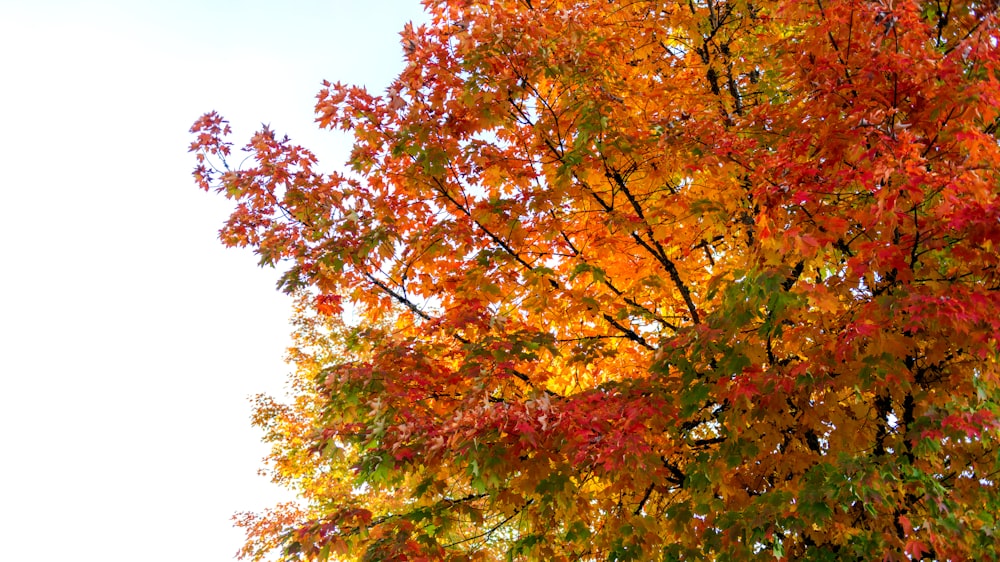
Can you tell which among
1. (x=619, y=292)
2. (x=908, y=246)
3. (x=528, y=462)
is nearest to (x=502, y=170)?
(x=619, y=292)

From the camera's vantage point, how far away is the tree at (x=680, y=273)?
13.4 ft

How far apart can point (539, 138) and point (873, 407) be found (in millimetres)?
3254

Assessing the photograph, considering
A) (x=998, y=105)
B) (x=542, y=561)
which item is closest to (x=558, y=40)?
(x=998, y=105)

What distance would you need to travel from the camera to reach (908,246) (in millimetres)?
4316

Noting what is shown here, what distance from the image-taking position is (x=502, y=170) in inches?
240

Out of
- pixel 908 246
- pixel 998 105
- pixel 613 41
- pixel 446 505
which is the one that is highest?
pixel 613 41

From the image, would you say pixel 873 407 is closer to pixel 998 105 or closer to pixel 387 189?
pixel 998 105

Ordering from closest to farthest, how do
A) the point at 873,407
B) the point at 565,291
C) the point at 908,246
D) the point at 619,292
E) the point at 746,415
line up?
the point at 908,246 → the point at 746,415 → the point at 873,407 → the point at 565,291 → the point at 619,292

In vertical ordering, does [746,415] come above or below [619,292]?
below

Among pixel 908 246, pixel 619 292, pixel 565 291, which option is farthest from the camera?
pixel 619 292

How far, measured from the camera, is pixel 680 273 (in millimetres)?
6289

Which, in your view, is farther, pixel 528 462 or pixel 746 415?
pixel 528 462

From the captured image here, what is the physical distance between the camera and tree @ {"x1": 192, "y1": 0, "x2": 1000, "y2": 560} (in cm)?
408

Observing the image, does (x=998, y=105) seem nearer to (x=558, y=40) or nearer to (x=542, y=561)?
(x=558, y=40)
